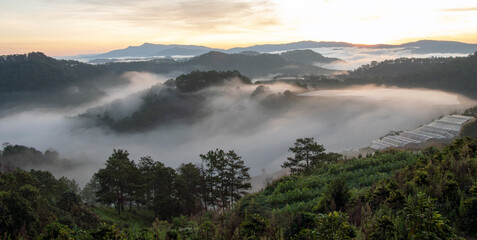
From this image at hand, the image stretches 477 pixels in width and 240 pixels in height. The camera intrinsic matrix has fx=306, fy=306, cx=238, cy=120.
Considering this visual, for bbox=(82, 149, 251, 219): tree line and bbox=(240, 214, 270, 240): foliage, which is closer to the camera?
bbox=(240, 214, 270, 240): foliage

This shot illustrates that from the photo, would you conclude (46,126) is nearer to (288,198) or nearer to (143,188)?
(143,188)

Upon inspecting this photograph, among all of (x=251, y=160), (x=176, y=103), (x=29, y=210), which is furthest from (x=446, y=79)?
(x=29, y=210)

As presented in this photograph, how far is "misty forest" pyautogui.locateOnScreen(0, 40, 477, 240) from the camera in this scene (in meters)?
5.93

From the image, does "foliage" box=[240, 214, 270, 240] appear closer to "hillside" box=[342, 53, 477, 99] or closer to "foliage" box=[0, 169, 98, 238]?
"foliage" box=[0, 169, 98, 238]

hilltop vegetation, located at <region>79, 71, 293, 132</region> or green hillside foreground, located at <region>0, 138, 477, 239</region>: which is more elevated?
green hillside foreground, located at <region>0, 138, 477, 239</region>

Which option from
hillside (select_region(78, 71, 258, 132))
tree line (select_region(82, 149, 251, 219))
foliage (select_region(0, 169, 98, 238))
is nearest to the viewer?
foliage (select_region(0, 169, 98, 238))

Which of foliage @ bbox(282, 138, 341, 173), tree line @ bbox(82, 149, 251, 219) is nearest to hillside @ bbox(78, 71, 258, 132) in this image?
tree line @ bbox(82, 149, 251, 219)

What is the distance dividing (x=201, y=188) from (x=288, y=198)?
63.6 ft

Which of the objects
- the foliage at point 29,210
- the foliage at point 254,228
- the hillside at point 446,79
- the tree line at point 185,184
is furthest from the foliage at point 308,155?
the hillside at point 446,79

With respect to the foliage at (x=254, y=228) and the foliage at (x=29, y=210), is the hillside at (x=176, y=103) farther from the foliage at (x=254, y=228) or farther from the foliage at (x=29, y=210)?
the foliage at (x=254, y=228)

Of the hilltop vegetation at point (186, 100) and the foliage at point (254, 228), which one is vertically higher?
the foliage at point (254, 228)

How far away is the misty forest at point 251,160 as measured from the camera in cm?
593

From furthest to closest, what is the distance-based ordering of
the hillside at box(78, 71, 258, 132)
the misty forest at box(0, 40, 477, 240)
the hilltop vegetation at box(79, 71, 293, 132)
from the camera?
the hilltop vegetation at box(79, 71, 293, 132)
the hillside at box(78, 71, 258, 132)
the misty forest at box(0, 40, 477, 240)

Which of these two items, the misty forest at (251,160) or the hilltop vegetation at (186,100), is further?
the hilltop vegetation at (186,100)
